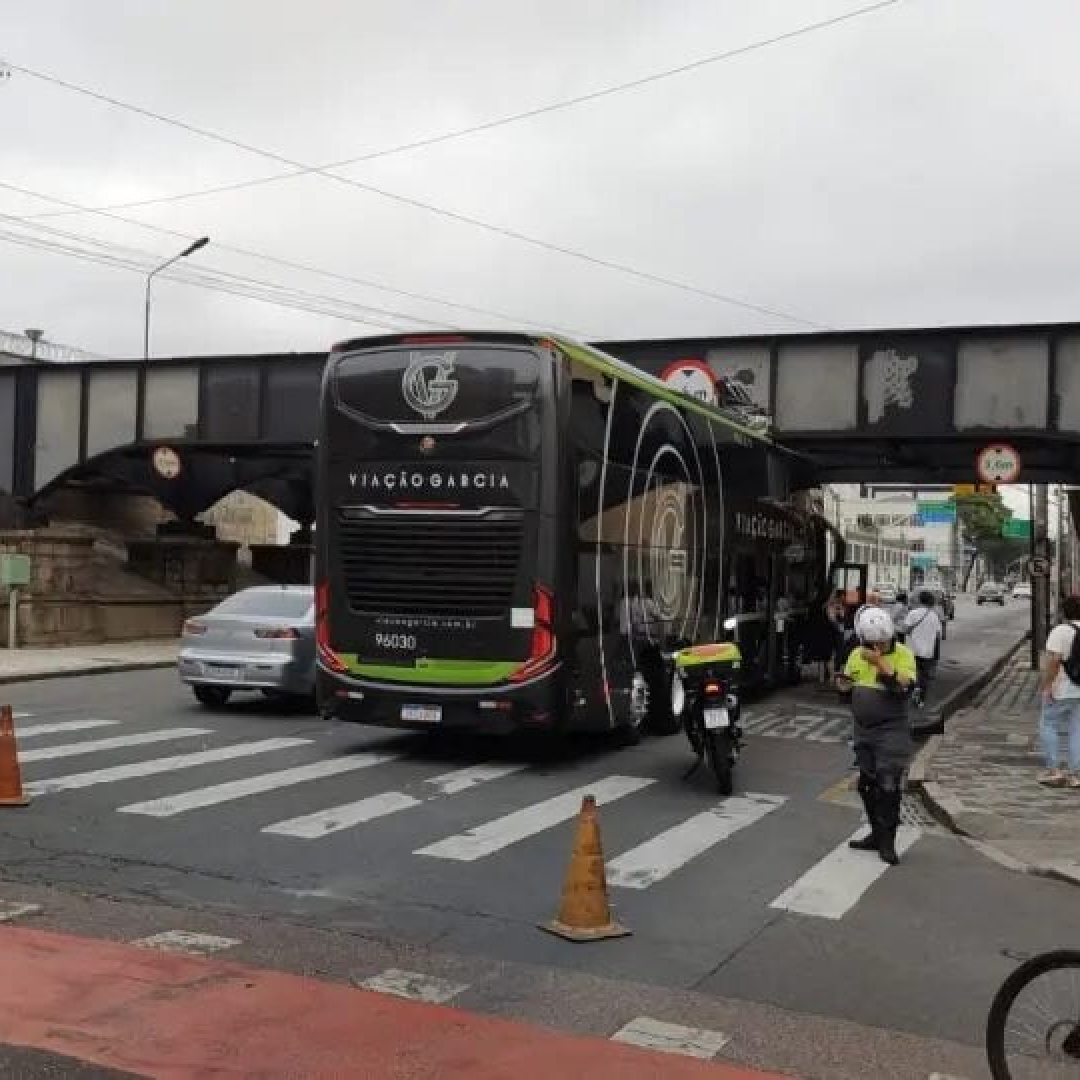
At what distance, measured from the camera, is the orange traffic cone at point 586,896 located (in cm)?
661

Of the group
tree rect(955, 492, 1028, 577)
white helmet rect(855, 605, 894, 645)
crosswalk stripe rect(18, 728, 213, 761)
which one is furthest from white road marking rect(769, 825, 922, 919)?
tree rect(955, 492, 1028, 577)

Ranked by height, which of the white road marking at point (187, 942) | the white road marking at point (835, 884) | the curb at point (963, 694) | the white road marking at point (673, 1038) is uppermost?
the white road marking at point (187, 942)

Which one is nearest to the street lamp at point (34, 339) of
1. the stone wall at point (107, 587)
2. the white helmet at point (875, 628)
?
the stone wall at point (107, 587)

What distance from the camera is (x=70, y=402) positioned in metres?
29.3

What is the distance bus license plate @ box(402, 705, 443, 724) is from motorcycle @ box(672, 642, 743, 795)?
2.27 metres

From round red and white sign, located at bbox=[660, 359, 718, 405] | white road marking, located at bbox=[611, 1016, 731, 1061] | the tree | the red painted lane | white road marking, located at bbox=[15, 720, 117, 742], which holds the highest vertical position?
the tree

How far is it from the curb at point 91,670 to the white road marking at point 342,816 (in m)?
11.1

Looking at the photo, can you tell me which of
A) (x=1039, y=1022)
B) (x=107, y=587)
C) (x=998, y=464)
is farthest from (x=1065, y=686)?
(x=107, y=587)

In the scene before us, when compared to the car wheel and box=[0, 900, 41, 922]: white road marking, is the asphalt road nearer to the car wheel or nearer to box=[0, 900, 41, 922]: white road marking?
box=[0, 900, 41, 922]: white road marking

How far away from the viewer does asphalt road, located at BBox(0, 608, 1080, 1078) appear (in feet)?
18.7

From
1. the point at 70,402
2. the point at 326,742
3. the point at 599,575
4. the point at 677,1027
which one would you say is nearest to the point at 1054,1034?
the point at 677,1027

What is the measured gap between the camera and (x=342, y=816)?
376 inches

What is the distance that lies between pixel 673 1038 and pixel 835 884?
3.14 metres

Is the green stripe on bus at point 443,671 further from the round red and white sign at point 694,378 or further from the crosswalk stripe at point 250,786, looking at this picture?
the round red and white sign at point 694,378
